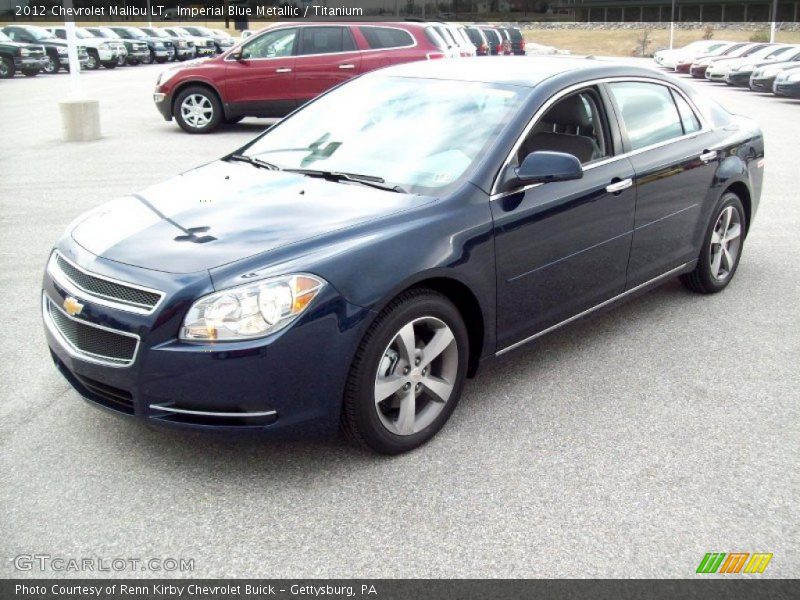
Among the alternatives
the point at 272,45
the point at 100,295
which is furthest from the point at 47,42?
the point at 100,295

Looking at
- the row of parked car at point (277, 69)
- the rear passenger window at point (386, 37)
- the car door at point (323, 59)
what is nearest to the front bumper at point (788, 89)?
the row of parked car at point (277, 69)

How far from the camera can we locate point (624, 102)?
492 centimetres

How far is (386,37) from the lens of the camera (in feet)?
48.7

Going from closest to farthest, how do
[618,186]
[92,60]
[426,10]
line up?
[618,186] < [92,60] < [426,10]

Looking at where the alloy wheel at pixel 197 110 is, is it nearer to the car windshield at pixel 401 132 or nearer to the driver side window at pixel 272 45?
the driver side window at pixel 272 45

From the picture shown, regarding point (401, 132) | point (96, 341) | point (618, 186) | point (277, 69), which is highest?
point (401, 132)

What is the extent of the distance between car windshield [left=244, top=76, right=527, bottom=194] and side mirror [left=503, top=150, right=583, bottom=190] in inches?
8.8

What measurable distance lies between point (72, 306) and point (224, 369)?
77 cm

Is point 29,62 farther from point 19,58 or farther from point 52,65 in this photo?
point 52,65

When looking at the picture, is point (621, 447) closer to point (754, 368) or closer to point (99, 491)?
point (754, 368)

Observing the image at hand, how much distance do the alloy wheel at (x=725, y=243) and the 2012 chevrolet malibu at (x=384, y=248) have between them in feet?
0.97

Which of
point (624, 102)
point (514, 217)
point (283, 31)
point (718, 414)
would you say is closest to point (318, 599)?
point (514, 217)

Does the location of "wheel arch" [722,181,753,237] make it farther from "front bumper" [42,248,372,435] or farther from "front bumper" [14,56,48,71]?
"front bumper" [14,56,48,71]

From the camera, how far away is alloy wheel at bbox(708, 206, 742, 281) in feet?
19.0
